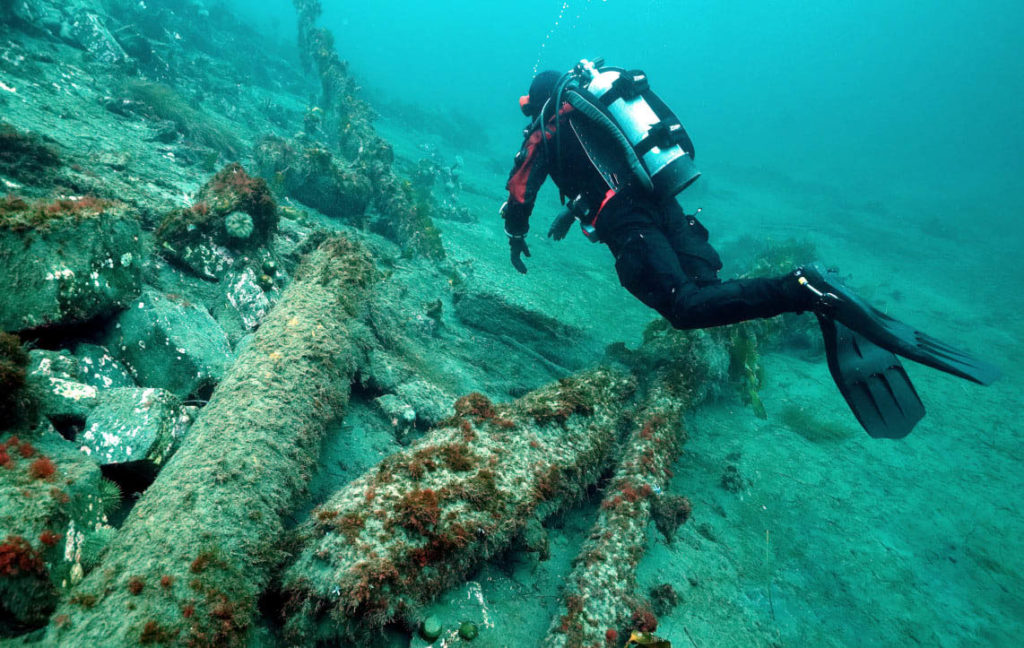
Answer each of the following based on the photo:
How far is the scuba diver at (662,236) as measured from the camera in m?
2.96

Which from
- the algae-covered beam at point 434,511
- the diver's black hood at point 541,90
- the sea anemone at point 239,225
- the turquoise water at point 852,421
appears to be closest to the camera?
the algae-covered beam at point 434,511

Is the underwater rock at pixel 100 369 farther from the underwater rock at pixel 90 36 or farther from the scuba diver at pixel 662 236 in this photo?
the underwater rock at pixel 90 36

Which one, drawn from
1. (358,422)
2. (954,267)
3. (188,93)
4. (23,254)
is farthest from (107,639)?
(954,267)

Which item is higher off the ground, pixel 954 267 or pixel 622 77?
pixel 954 267

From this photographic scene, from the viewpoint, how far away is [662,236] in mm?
3857

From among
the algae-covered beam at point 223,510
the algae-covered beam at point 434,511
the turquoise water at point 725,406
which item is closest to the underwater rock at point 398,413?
the turquoise water at point 725,406

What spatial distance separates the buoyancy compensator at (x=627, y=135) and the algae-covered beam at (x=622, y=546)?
2379mm

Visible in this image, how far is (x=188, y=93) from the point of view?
14.6 meters

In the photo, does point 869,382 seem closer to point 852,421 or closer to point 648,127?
point 648,127

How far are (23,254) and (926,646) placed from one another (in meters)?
7.23

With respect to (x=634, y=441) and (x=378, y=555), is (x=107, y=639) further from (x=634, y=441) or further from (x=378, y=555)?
(x=634, y=441)

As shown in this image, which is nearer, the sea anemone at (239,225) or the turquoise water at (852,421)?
the turquoise water at (852,421)

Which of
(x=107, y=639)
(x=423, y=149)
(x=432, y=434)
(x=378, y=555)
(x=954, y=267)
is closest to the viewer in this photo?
(x=107, y=639)

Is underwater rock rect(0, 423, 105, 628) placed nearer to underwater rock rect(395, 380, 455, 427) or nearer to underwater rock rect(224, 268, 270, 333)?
underwater rock rect(395, 380, 455, 427)
